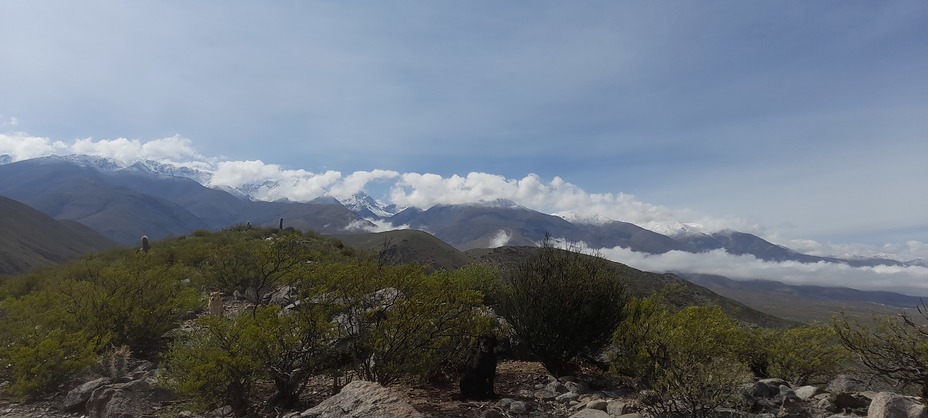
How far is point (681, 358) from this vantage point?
7273 mm

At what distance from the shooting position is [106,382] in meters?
9.32

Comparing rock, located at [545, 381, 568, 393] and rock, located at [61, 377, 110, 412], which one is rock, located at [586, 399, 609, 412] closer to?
rock, located at [545, 381, 568, 393]

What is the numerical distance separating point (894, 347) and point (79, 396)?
537 inches

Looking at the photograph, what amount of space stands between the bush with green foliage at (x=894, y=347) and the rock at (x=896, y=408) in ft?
4.17

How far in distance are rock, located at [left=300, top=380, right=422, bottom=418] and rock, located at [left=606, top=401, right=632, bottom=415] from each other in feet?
10.6

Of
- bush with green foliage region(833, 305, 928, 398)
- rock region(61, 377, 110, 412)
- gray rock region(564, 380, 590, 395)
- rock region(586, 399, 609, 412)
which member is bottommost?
rock region(61, 377, 110, 412)

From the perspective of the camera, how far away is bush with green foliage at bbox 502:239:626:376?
381 inches

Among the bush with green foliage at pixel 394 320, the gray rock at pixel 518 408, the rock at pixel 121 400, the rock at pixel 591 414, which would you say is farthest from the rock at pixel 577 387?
the rock at pixel 121 400

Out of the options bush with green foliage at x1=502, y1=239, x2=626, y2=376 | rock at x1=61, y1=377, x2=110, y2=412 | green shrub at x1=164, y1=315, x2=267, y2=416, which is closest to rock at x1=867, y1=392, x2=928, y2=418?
bush with green foliage at x1=502, y1=239, x2=626, y2=376

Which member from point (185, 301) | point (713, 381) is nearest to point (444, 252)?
point (185, 301)

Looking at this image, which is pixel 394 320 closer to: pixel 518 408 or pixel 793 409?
pixel 518 408

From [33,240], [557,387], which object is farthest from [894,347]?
[33,240]

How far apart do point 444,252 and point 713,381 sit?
108461mm

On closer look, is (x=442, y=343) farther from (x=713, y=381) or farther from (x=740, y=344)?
(x=740, y=344)
